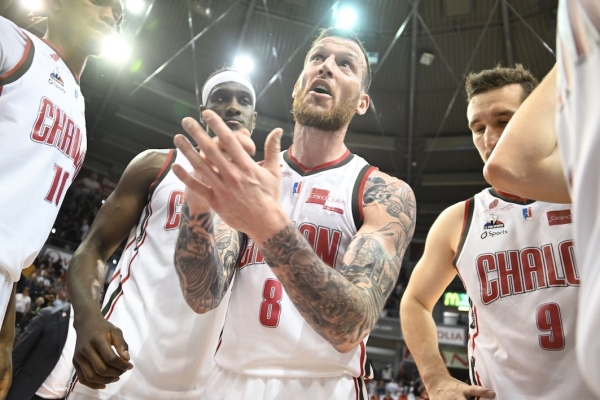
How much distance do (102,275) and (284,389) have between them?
4.26 ft

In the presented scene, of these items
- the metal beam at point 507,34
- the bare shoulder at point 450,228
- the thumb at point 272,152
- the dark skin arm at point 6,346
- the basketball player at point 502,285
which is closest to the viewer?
the thumb at point 272,152

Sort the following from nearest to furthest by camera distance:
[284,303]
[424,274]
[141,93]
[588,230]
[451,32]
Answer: [588,230] < [284,303] < [424,274] < [451,32] < [141,93]

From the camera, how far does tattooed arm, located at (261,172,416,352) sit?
5.50 feet

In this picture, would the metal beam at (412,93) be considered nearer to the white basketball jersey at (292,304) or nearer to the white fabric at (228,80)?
the white fabric at (228,80)

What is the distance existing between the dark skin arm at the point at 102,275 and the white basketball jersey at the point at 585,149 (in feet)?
6.04

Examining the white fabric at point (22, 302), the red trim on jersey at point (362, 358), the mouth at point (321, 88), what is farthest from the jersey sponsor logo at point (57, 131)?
the white fabric at point (22, 302)

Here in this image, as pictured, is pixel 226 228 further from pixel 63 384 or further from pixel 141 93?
pixel 141 93

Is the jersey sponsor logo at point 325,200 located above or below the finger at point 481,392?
above

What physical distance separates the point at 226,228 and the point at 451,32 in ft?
42.2

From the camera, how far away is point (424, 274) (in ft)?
10.4

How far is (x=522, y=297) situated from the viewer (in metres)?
2.56

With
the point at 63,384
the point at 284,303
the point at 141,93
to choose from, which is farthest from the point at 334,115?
the point at 141,93

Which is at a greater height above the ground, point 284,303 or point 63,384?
point 284,303

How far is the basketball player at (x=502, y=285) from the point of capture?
94.2 inches
